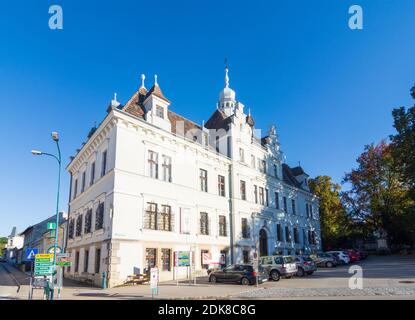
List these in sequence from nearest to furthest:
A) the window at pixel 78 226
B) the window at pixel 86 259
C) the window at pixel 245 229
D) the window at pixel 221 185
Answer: the window at pixel 86 259, the window at pixel 78 226, the window at pixel 221 185, the window at pixel 245 229

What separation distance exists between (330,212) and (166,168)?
39439 millimetres

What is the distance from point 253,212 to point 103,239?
17.0 metres

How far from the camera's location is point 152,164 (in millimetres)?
24500

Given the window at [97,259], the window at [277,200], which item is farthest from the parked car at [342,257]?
the window at [97,259]

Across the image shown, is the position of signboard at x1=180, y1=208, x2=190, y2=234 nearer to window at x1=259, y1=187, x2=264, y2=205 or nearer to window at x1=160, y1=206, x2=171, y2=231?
window at x1=160, y1=206, x2=171, y2=231

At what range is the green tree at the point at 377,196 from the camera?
163 ft

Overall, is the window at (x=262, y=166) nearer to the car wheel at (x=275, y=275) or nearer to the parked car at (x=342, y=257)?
the parked car at (x=342, y=257)

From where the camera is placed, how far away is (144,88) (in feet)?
92.6

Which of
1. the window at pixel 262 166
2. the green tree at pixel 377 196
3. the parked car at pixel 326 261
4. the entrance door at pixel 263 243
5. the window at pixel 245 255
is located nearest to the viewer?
the window at pixel 245 255

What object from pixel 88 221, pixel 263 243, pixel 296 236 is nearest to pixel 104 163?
pixel 88 221

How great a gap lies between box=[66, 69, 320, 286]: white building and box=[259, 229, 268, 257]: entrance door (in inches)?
4.2

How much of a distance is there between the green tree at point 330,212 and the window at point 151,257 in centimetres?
3994
